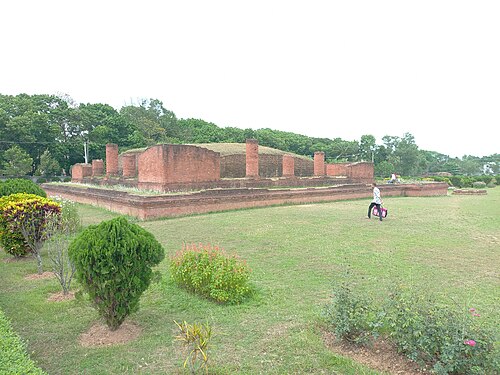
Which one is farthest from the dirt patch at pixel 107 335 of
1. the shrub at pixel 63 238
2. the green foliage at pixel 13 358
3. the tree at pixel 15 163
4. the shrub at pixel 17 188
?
the tree at pixel 15 163

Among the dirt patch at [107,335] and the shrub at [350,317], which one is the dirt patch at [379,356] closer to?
the shrub at [350,317]

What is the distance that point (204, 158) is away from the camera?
538 inches

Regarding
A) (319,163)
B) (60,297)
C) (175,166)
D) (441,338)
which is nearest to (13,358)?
(60,297)

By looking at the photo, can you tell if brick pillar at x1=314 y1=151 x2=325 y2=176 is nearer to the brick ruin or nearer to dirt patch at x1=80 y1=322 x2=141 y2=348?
the brick ruin

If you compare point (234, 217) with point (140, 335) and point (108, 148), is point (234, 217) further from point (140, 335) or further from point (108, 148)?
point (108, 148)

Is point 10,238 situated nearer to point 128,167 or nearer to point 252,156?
point 252,156

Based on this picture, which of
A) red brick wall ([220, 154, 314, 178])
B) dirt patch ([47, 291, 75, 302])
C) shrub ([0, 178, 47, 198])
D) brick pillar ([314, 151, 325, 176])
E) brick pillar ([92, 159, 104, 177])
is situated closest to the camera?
dirt patch ([47, 291, 75, 302])

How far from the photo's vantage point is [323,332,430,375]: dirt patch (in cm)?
252

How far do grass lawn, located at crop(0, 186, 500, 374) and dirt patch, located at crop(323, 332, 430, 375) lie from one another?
0.10 m

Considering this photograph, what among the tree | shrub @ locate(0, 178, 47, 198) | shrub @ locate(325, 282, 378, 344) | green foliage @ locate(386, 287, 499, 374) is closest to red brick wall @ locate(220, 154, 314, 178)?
shrub @ locate(0, 178, 47, 198)

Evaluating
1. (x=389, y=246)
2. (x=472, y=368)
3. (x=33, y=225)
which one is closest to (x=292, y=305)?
(x=472, y=368)

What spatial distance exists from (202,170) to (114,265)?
1068cm

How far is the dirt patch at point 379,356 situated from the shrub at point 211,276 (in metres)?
1.20

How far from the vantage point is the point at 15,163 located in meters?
27.9
